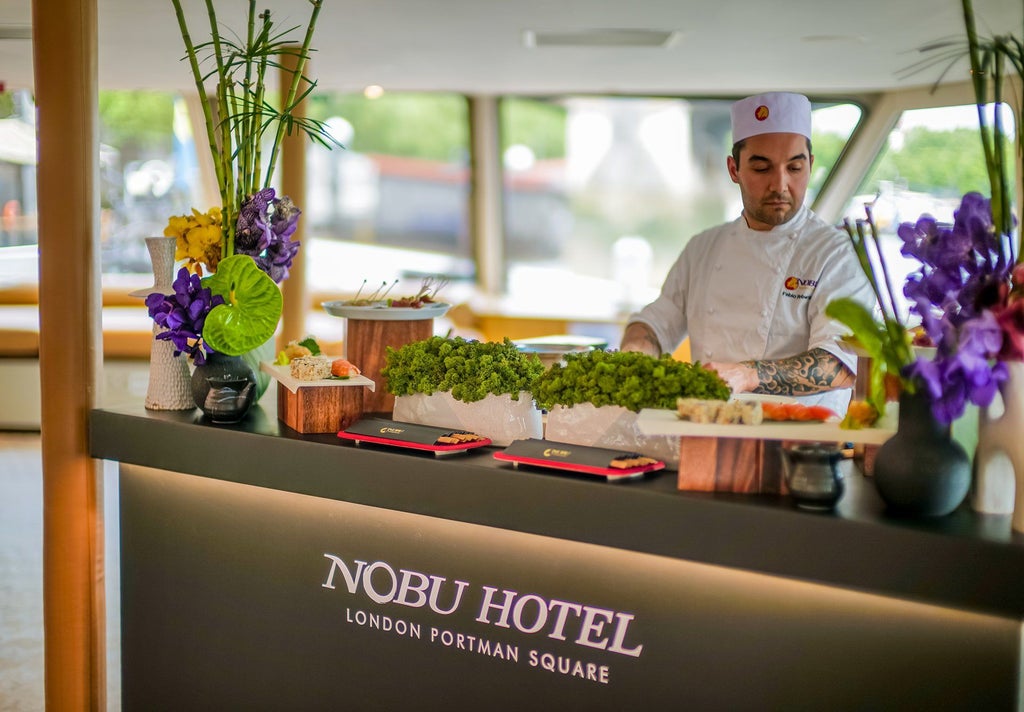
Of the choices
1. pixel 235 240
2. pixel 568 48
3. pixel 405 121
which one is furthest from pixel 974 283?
pixel 405 121

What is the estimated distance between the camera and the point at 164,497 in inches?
97.4

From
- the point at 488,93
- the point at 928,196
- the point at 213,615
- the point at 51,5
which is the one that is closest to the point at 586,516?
the point at 213,615

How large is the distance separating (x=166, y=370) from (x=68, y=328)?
27 centimetres

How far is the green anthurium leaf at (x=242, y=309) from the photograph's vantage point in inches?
88.1

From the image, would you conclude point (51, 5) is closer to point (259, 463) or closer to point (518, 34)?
point (259, 463)

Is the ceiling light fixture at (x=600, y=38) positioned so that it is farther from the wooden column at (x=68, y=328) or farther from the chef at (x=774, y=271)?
the wooden column at (x=68, y=328)

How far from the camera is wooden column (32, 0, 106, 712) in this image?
2432mm

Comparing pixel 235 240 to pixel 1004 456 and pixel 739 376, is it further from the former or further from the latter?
pixel 1004 456

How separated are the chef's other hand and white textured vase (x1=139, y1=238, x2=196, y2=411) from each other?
1269mm

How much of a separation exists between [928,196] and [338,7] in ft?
14.9

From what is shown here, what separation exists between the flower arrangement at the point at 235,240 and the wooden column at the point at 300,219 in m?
2.98

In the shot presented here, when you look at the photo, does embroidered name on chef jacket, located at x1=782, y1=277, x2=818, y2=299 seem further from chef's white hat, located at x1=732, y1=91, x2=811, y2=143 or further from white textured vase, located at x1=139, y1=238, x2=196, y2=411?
white textured vase, located at x1=139, y1=238, x2=196, y2=411

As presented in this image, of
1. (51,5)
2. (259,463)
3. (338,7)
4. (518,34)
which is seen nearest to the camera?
(259,463)

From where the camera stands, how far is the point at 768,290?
2807 mm
